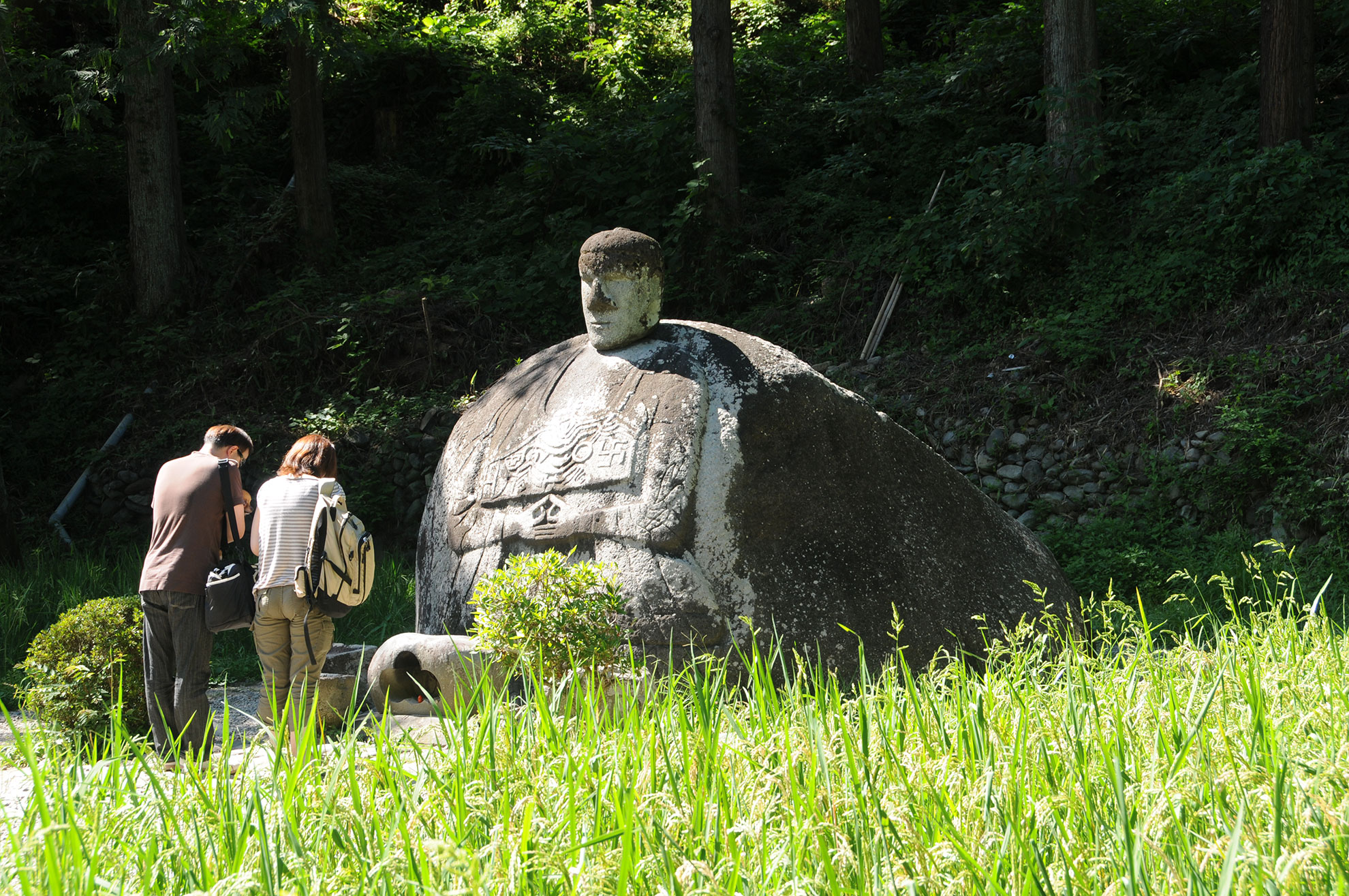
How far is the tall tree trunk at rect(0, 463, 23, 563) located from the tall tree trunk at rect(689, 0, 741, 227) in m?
6.41

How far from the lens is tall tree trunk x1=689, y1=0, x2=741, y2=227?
1012 centimetres

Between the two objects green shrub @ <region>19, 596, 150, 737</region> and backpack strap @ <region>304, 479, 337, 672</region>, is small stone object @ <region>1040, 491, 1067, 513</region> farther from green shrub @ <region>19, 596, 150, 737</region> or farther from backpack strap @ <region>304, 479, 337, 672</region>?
green shrub @ <region>19, 596, 150, 737</region>

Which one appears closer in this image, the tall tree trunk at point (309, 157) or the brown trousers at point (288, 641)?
the brown trousers at point (288, 641)

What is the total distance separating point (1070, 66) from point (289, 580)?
795 cm

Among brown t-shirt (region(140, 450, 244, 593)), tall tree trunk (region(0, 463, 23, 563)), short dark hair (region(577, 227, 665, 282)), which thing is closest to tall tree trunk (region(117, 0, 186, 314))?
tall tree trunk (region(0, 463, 23, 563))

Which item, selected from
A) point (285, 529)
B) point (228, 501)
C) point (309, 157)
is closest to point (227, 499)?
point (228, 501)

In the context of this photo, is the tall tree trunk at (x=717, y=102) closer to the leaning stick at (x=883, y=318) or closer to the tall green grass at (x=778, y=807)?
the leaning stick at (x=883, y=318)

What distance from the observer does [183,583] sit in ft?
14.7

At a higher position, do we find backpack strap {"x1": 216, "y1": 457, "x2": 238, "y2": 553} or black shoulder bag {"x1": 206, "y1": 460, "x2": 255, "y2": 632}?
backpack strap {"x1": 216, "y1": 457, "x2": 238, "y2": 553}

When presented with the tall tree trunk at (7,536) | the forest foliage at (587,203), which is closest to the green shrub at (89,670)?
the tall tree trunk at (7,536)

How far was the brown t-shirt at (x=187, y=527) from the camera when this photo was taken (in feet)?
14.7

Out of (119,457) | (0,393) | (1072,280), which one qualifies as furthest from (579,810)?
(0,393)

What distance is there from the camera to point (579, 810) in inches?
85.1

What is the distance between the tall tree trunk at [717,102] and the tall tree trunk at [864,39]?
116 inches
